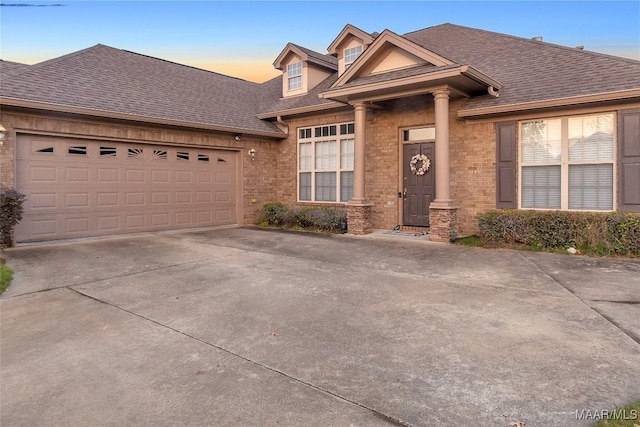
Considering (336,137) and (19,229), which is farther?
(336,137)

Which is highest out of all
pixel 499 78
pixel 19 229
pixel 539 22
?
pixel 539 22

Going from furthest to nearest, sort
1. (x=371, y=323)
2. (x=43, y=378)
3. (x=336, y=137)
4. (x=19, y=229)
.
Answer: (x=336, y=137)
(x=19, y=229)
(x=371, y=323)
(x=43, y=378)

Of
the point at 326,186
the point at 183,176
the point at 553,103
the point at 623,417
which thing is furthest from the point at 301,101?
the point at 623,417

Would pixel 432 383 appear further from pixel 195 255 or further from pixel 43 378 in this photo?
pixel 195 255

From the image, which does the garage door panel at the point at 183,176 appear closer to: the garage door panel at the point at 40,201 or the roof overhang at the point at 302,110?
the garage door panel at the point at 40,201

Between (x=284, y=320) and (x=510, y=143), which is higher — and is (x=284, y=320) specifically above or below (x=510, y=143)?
below

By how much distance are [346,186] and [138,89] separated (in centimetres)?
680

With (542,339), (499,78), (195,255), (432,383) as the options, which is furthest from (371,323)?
(499,78)

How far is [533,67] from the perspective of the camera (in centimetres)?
987

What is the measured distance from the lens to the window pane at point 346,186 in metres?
12.3

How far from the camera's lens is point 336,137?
1246 cm

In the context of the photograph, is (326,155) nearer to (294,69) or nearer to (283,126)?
(283,126)

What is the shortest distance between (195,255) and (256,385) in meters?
5.46

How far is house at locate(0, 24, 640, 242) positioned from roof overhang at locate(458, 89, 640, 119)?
0.04 metres
